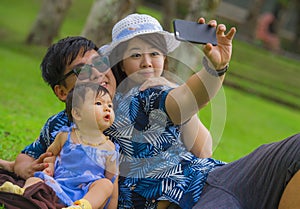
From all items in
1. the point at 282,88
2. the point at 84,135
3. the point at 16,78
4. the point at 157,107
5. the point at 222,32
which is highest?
the point at 222,32

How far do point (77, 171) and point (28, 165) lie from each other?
428mm

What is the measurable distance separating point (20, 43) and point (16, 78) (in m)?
4.46

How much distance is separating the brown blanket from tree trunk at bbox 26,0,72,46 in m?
11.6

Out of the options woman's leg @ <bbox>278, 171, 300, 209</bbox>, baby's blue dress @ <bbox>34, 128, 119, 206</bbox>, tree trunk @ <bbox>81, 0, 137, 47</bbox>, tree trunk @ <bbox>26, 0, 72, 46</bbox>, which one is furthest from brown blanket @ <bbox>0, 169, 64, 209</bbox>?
tree trunk @ <bbox>26, 0, 72, 46</bbox>

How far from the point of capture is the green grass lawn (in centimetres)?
684

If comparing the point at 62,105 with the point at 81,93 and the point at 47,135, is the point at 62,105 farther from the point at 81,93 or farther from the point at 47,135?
the point at 81,93

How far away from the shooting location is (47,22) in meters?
14.5

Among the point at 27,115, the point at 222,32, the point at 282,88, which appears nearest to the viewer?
the point at 222,32

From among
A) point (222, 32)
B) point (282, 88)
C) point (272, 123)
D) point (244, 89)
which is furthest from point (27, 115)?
point (282, 88)

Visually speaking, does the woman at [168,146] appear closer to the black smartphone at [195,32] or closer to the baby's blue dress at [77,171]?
the black smartphone at [195,32]

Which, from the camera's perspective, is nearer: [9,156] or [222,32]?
[222,32]

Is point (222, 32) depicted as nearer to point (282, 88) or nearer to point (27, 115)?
point (27, 115)

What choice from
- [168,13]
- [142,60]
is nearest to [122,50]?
[142,60]

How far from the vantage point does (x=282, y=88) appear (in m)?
19.7
